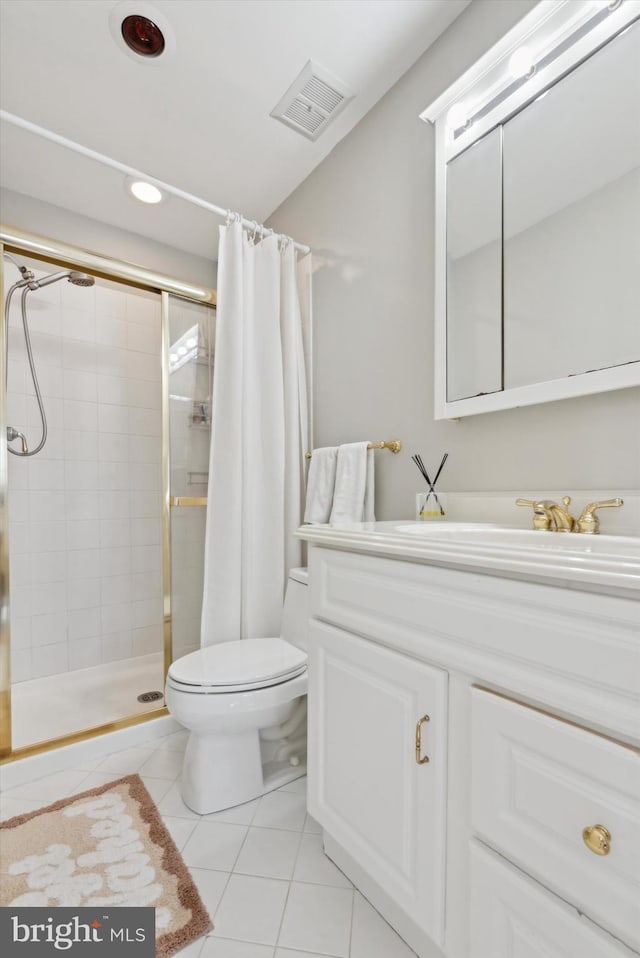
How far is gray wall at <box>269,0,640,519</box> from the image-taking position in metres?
1.04

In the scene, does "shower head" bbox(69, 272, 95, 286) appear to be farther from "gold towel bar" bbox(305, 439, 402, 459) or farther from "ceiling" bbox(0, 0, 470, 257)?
"gold towel bar" bbox(305, 439, 402, 459)

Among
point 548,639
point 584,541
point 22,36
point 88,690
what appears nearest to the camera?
point 548,639

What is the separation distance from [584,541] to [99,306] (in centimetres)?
247

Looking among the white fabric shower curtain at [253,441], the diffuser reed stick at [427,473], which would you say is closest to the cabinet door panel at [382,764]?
the diffuser reed stick at [427,473]

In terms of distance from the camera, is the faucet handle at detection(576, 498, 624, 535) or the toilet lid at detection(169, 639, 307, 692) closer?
the faucet handle at detection(576, 498, 624, 535)

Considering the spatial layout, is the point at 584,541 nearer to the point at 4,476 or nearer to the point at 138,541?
the point at 4,476

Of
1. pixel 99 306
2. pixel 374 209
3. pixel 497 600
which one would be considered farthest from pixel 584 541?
pixel 99 306

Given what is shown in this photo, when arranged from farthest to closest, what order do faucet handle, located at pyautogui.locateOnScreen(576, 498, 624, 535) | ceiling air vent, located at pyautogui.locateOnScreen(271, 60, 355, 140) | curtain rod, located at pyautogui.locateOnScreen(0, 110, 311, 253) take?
ceiling air vent, located at pyautogui.locateOnScreen(271, 60, 355, 140) → curtain rod, located at pyautogui.locateOnScreen(0, 110, 311, 253) → faucet handle, located at pyautogui.locateOnScreen(576, 498, 624, 535)

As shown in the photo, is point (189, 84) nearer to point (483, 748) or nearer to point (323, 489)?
point (323, 489)

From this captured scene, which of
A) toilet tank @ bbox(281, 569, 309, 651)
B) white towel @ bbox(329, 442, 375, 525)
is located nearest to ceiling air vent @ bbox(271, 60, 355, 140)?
white towel @ bbox(329, 442, 375, 525)

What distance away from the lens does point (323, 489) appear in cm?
165

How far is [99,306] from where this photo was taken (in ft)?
7.79

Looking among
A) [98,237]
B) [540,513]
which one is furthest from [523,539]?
[98,237]

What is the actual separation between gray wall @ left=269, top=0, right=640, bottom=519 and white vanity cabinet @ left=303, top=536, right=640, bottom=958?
496mm
